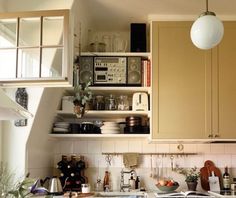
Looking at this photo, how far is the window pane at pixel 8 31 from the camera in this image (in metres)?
3.01

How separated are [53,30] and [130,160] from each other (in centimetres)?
192

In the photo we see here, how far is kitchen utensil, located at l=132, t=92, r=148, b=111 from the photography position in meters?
4.15

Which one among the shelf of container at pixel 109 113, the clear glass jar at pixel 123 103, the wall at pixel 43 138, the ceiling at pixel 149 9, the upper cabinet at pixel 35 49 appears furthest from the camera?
the clear glass jar at pixel 123 103

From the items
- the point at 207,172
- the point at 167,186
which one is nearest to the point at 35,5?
the point at 167,186

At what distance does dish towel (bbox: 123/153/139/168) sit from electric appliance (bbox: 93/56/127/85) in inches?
31.1

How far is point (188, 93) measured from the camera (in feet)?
13.4

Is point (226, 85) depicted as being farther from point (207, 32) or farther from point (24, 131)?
point (24, 131)

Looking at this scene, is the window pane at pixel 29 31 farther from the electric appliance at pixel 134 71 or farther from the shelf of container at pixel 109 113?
the electric appliance at pixel 134 71

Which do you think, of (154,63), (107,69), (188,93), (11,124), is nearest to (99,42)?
(107,69)

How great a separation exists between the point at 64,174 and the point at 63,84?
1621mm

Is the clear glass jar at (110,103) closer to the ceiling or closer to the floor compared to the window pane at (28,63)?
closer to the floor

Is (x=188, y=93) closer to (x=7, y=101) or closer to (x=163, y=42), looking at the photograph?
(x=163, y=42)

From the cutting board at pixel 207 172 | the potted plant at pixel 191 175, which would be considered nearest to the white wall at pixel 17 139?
the potted plant at pixel 191 175

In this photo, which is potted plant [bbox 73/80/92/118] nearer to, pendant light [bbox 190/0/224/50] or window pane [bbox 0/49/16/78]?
window pane [bbox 0/49/16/78]
